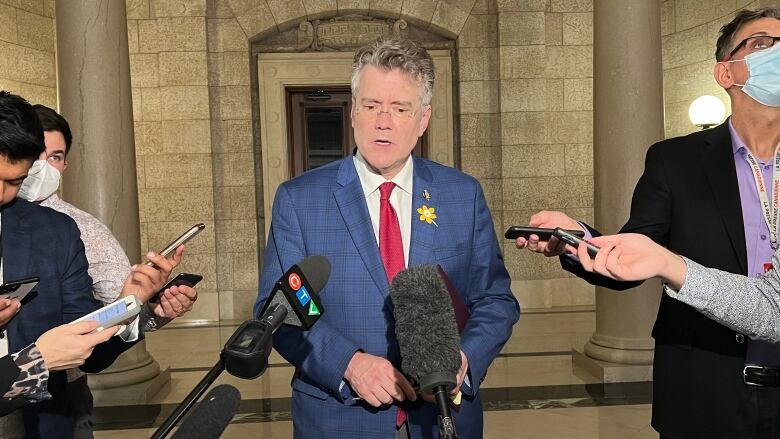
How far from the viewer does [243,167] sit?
1001 centimetres

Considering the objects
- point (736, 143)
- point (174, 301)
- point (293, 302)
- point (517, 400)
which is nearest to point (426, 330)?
point (293, 302)

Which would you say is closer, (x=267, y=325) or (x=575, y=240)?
(x=267, y=325)

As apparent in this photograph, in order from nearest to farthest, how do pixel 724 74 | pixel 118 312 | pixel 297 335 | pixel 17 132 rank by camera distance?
1. pixel 118 312
2. pixel 17 132
3. pixel 297 335
4. pixel 724 74

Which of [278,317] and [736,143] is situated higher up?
[736,143]

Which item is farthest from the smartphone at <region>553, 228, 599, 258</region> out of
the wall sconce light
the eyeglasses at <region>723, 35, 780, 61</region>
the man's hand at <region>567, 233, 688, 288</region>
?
the wall sconce light

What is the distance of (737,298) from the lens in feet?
5.58

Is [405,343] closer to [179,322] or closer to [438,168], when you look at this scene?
[438,168]

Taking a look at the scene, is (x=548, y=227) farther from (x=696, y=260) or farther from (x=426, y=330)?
(x=426, y=330)

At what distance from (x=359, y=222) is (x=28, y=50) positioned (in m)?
8.96

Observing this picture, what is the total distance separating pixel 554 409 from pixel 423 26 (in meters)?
6.39

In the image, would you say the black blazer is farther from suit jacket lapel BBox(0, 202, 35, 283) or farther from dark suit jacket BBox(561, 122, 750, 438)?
dark suit jacket BBox(561, 122, 750, 438)

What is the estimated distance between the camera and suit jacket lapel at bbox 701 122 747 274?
7.14 feet

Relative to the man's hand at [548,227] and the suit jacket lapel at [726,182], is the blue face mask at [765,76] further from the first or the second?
the man's hand at [548,227]

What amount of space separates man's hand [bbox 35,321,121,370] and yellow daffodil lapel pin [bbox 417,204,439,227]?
0.92 metres
